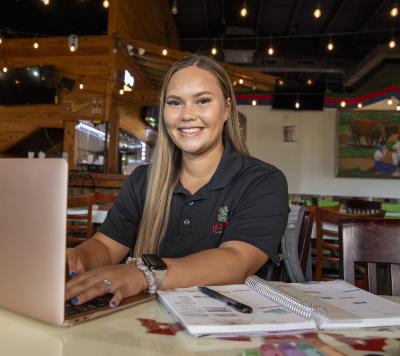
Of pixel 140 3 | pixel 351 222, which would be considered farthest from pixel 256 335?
pixel 140 3

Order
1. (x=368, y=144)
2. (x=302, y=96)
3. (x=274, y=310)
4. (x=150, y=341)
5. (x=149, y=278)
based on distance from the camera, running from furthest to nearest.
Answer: (x=302, y=96) → (x=368, y=144) → (x=149, y=278) → (x=274, y=310) → (x=150, y=341)

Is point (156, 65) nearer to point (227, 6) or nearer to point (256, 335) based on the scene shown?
point (227, 6)

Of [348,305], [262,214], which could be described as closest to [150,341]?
[348,305]

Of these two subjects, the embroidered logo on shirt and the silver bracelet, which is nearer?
the silver bracelet

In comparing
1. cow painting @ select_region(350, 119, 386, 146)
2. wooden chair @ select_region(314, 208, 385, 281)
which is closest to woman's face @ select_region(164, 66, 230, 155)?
wooden chair @ select_region(314, 208, 385, 281)

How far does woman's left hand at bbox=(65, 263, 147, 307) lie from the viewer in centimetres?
83

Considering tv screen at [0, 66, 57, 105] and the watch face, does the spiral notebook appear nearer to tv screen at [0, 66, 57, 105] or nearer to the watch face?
the watch face

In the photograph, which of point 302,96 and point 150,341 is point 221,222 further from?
point 302,96

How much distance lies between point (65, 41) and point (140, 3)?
6.14 ft

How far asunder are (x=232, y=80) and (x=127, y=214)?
5.53 m

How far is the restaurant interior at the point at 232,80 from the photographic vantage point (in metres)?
7.29

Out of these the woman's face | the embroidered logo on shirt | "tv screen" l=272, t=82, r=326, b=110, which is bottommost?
the embroidered logo on shirt

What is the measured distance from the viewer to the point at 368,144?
9172 millimetres

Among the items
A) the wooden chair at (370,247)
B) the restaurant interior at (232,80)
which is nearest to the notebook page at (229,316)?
the wooden chair at (370,247)
